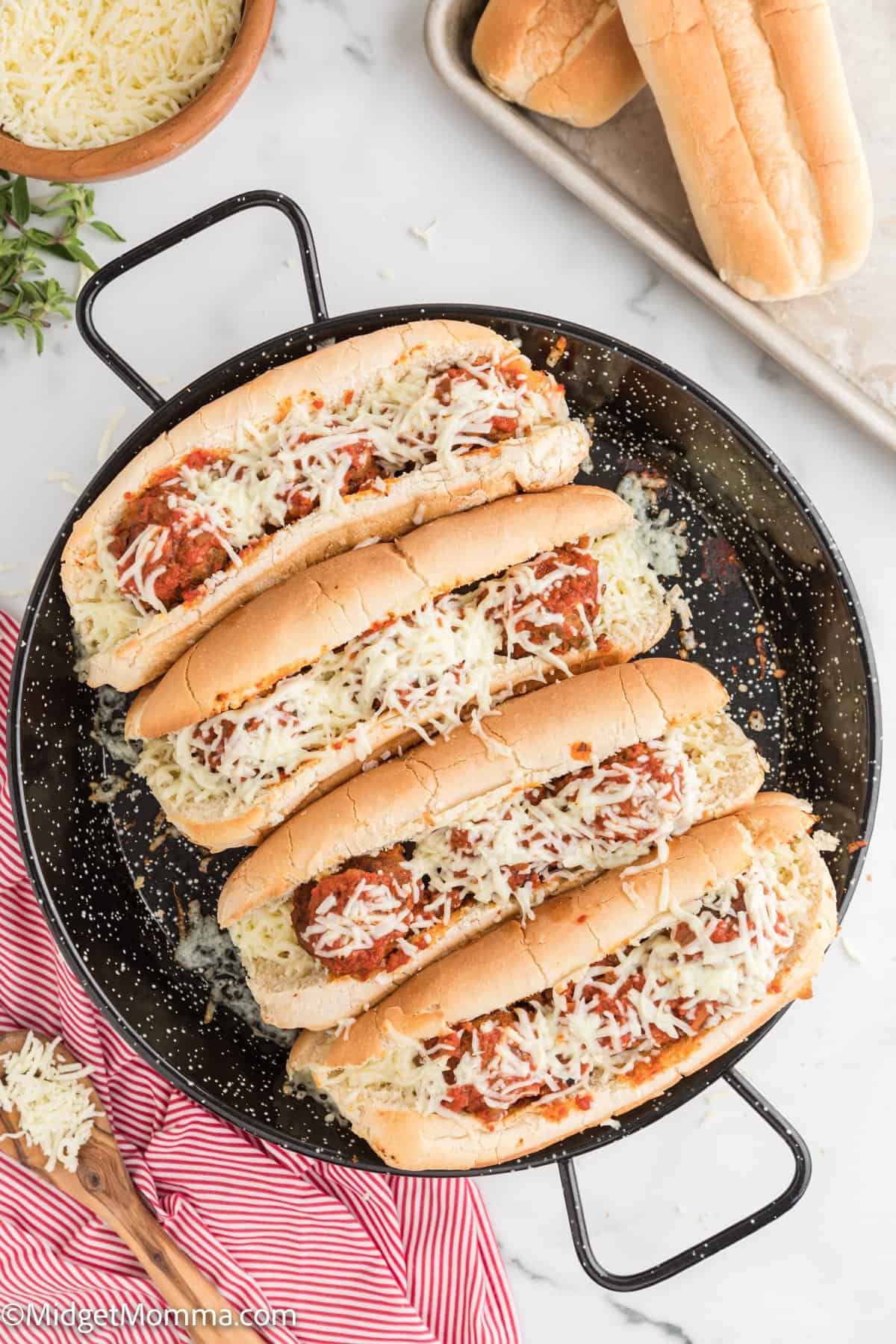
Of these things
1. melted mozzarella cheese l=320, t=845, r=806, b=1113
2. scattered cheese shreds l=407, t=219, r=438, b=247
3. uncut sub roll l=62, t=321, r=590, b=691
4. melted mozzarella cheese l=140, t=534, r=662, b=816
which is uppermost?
scattered cheese shreds l=407, t=219, r=438, b=247

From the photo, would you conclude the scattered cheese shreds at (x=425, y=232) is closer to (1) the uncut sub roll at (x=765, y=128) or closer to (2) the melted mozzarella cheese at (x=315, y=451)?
(2) the melted mozzarella cheese at (x=315, y=451)

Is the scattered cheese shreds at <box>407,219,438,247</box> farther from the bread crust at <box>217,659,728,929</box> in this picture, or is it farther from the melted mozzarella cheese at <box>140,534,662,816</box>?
the bread crust at <box>217,659,728,929</box>

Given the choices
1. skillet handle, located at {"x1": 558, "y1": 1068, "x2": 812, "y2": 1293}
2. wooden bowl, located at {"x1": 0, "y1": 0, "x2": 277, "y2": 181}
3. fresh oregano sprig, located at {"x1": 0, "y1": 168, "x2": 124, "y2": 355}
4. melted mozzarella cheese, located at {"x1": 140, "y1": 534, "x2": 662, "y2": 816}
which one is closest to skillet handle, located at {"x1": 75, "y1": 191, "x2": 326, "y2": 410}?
wooden bowl, located at {"x1": 0, "y1": 0, "x2": 277, "y2": 181}

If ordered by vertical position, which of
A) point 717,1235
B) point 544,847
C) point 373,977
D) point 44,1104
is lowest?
point 717,1235

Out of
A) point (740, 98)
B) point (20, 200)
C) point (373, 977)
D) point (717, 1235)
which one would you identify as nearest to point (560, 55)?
point (740, 98)

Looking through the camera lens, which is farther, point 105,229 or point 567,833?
point 105,229

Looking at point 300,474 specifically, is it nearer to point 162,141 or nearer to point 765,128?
point 162,141

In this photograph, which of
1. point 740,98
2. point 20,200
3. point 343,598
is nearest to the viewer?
point 343,598

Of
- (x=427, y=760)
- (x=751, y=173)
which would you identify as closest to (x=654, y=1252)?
(x=427, y=760)
